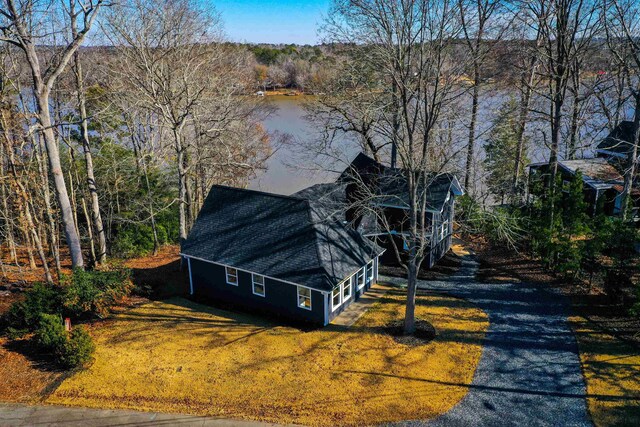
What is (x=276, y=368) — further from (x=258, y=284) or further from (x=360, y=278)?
(x=360, y=278)

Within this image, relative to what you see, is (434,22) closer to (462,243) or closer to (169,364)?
(169,364)

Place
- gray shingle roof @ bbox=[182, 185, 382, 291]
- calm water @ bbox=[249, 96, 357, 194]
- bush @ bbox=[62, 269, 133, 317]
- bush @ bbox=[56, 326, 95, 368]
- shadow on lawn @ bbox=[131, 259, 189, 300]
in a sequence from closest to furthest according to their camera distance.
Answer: bush @ bbox=[56, 326, 95, 368] < bush @ bbox=[62, 269, 133, 317] < gray shingle roof @ bbox=[182, 185, 382, 291] < shadow on lawn @ bbox=[131, 259, 189, 300] < calm water @ bbox=[249, 96, 357, 194]

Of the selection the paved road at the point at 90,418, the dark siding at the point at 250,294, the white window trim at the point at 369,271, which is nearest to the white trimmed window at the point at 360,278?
the white window trim at the point at 369,271

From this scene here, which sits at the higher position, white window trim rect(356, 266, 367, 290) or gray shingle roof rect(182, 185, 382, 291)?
gray shingle roof rect(182, 185, 382, 291)

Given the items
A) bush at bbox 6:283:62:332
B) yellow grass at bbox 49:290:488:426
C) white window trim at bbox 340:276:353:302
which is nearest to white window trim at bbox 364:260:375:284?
white window trim at bbox 340:276:353:302

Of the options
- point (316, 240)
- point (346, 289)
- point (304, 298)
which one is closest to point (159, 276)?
point (304, 298)

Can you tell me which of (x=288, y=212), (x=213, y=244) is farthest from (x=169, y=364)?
(x=288, y=212)

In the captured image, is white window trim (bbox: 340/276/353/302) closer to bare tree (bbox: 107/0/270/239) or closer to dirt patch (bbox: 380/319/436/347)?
dirt patch (bbox: 380/319/436/347)
